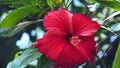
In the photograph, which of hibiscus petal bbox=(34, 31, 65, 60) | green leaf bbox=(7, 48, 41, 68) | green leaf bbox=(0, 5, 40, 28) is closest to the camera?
hibiscus petal bbox=(34, 31, 65, 60)

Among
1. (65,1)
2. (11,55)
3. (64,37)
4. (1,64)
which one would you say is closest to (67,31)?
(64,37)

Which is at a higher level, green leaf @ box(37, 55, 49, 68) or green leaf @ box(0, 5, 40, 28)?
green leaf @ box(0, 5, 40, 28)

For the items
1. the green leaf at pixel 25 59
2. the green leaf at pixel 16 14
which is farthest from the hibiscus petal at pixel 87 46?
the green leaf at pixel 16 14

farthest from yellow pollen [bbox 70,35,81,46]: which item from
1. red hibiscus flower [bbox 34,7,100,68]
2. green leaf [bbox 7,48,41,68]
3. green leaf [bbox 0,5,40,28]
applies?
green leaf [bbox 0,5,40,28]

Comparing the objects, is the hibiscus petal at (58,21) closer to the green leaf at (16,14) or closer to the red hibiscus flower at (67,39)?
the red hibiscus flower at (67,39)

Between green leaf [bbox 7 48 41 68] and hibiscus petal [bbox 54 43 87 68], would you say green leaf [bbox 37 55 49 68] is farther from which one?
hibiscus petal [bbox 54 43 87 68]
